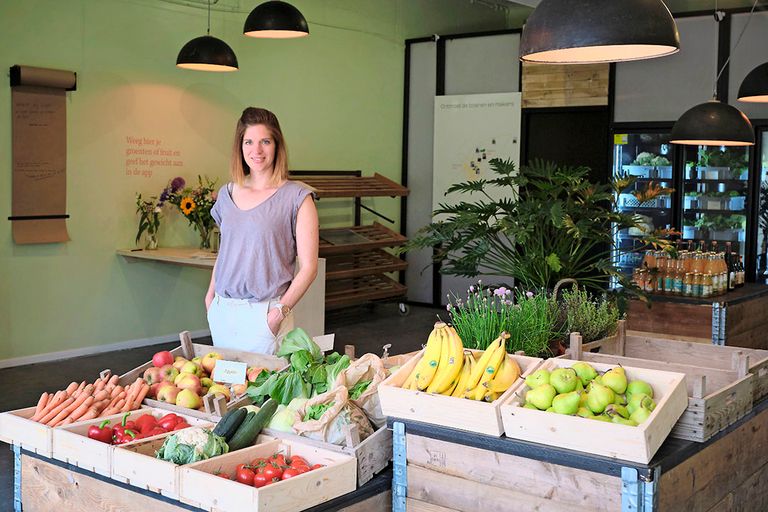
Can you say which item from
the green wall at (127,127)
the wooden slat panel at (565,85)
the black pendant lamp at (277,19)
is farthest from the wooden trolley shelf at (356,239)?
the black pendant lamp at (277,19)

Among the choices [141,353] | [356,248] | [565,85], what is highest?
[565,85]

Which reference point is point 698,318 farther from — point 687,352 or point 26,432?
point 26,432

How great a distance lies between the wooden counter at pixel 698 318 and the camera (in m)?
6.08

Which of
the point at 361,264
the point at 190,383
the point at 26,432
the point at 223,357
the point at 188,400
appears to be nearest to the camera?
the point at 26,432

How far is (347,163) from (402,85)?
132cm

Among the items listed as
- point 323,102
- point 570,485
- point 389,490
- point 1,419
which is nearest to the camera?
point 570,485

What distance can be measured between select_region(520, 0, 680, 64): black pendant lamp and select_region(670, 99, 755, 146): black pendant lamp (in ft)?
10.7

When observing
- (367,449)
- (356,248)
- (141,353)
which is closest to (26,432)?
(367,449)

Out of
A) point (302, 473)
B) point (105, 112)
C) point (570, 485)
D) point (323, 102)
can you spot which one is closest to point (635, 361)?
point (570, 485)

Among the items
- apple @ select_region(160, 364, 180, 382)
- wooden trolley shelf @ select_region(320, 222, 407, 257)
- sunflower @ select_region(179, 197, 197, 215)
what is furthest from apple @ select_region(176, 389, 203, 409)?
wooden trolley shelf @ select_region(320, 222, 407, 257)

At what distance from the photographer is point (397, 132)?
1083cm

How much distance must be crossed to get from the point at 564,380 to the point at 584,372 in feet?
0.62

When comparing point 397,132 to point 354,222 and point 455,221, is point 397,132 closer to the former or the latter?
point 354,222

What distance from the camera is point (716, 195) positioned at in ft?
28.2
